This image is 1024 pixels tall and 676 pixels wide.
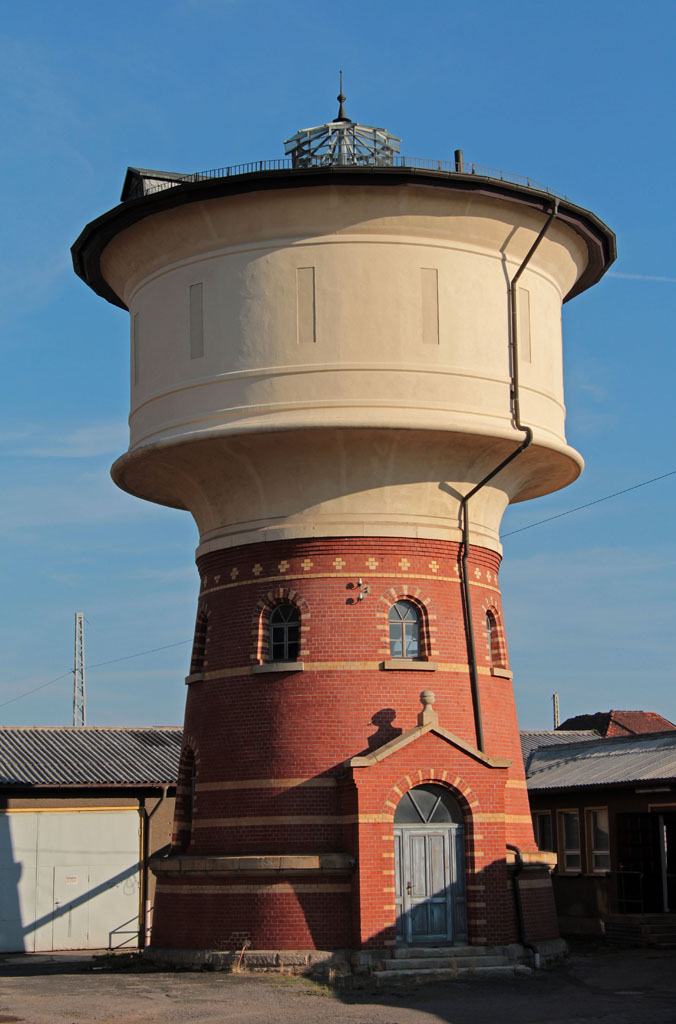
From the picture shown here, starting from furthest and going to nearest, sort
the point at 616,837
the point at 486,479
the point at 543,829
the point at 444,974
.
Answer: the point at 543,829 < the point at 616,837 < the point at 486,479 < the point at 444,974

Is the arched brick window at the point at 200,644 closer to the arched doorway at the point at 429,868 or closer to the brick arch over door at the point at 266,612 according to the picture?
the brick arch over door at the point at 266,612

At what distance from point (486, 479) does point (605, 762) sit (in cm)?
1224

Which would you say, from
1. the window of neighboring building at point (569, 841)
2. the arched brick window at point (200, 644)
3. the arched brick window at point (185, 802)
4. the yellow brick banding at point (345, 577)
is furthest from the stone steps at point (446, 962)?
the window of neighboring building at point (569, 841)

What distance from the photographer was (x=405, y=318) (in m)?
23.5

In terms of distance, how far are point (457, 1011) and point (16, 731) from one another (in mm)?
21355

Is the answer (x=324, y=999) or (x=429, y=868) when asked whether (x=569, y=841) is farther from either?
(x=324, y=999)

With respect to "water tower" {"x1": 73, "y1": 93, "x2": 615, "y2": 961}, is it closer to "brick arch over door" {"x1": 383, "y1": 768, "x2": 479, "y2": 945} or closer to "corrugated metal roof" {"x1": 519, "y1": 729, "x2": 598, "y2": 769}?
"brick arch over door" {"x1": 383, "y1": 768, "x2": 479, "y2": 945}

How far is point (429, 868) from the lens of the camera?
2270cm

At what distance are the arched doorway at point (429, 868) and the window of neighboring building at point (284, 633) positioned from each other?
3269 millimetres

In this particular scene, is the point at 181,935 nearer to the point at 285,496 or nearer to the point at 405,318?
the point at 285,496

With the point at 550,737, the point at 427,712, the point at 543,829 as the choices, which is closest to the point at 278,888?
the point at 427,712

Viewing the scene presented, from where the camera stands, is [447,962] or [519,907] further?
[519,907]

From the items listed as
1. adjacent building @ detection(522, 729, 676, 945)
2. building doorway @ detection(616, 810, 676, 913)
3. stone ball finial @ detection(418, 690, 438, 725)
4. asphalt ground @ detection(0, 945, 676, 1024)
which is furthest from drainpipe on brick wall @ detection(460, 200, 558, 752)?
building doorway @ detection(616, 810, 676, 913)

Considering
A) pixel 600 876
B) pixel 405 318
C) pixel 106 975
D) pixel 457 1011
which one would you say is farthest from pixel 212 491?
pixel 600 876
